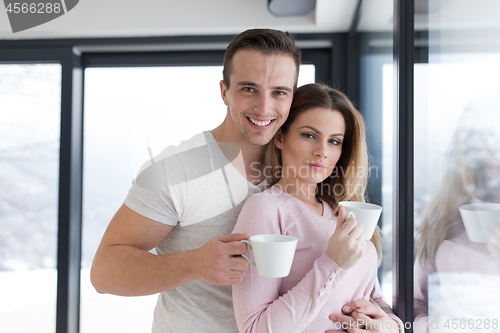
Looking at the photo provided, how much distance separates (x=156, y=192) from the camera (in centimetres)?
91

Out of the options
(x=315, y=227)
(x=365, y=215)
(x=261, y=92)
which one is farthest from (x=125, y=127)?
(x=365, y=215)

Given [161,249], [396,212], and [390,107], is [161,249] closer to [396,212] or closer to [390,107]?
[396,212]

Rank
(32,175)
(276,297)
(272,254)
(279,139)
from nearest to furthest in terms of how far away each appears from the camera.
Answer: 1. (272,254)
2. (276,297)
3. (279,139)
4. (32,175)

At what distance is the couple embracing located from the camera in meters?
0.73

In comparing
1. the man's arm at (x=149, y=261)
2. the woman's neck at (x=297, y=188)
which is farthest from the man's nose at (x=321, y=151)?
the man's arm at (x=149, y=261)

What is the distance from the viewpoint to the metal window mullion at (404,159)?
2.68 feet

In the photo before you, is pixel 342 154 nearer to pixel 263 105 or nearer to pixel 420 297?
pixel 263 105

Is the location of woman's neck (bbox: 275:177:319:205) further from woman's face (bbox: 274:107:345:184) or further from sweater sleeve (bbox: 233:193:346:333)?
sweater sleeve (bbox: 233:193:346:333)

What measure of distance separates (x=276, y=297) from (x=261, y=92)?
565mm

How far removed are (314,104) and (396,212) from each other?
0.38m

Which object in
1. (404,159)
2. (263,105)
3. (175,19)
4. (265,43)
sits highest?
(175,19)

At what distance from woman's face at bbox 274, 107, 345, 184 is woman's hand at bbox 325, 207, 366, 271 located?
210mm

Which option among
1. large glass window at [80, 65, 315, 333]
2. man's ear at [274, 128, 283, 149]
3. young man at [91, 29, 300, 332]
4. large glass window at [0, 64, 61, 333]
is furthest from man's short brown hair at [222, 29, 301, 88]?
large glass window at [0, 64, 61, 333]

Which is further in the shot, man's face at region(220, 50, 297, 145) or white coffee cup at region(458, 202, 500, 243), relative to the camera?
man's face at region(220, 50, 297, 145)
